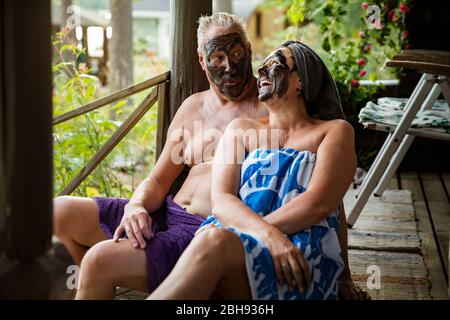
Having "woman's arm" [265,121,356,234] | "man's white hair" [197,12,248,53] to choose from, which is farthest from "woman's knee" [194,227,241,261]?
"man's white hair" [197,12,248,53]

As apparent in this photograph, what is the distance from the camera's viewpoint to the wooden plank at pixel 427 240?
3.07 meters

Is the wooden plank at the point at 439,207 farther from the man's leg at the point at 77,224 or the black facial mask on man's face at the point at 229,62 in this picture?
the man's leg at the point at 77,224

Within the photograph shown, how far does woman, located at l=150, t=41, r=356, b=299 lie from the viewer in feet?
6.92

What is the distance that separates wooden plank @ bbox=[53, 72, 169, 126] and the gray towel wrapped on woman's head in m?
0.95

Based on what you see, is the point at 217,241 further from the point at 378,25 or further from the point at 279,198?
the point at 378,25

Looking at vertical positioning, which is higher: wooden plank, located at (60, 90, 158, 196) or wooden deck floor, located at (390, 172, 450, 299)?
wooden plank, located at (60, 90, 158, 196)

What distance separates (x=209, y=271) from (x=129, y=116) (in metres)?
1.46

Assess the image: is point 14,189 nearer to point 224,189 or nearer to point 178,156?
point 224,189

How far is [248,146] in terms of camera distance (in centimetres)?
258

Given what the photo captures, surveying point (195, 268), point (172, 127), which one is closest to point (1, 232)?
point (195, 268)

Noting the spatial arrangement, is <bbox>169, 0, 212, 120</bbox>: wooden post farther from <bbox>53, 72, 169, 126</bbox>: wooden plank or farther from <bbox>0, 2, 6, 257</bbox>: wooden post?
<bbox>0, 2, 6, 257</bbox>: wooden post

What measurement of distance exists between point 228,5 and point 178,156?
183 centimetres

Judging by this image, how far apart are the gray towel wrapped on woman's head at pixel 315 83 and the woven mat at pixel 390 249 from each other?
2.68 feet

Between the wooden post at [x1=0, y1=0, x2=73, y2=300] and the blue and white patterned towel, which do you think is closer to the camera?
the wooden post at [x1=0, y1=0, x2=73, y2=300]
